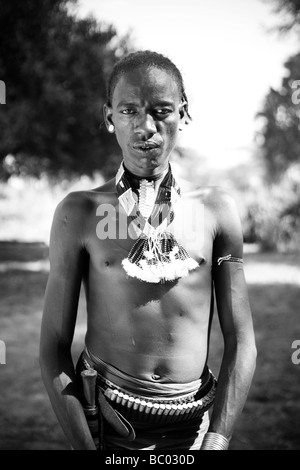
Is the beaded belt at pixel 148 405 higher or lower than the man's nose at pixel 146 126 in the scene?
lower

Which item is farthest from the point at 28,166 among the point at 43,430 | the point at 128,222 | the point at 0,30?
the point at 128,222

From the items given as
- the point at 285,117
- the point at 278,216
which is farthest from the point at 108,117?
the point at 278,216

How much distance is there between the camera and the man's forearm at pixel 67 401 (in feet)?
5.48

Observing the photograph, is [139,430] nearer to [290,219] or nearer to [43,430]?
[43,430]

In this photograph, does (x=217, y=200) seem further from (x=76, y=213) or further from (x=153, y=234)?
(x=76, y=213)

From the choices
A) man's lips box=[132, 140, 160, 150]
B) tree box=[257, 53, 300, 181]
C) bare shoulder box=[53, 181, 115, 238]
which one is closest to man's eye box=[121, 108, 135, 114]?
man's lips box=[132, 140, 160, 150]

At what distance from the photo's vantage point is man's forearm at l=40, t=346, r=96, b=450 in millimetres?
1670

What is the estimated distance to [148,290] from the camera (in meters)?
1.80

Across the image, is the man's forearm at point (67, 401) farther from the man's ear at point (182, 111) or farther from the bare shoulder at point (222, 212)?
the man's ear at point (182, 111)

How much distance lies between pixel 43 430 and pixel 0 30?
7023mm

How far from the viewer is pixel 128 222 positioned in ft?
6.14

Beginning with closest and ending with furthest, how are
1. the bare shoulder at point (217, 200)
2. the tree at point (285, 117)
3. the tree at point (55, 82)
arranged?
the bare shoulder at point (217, 200) → the tree at point (55, 82) → the tree at point (285, 117)

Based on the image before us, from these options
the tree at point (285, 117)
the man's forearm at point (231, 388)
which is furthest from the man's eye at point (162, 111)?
the tree at point (285, 117)

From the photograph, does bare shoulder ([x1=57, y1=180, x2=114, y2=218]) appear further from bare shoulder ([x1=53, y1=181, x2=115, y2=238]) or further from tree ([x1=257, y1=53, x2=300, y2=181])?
tree ([x1=257, y1=53, x2=300, y2=181])
